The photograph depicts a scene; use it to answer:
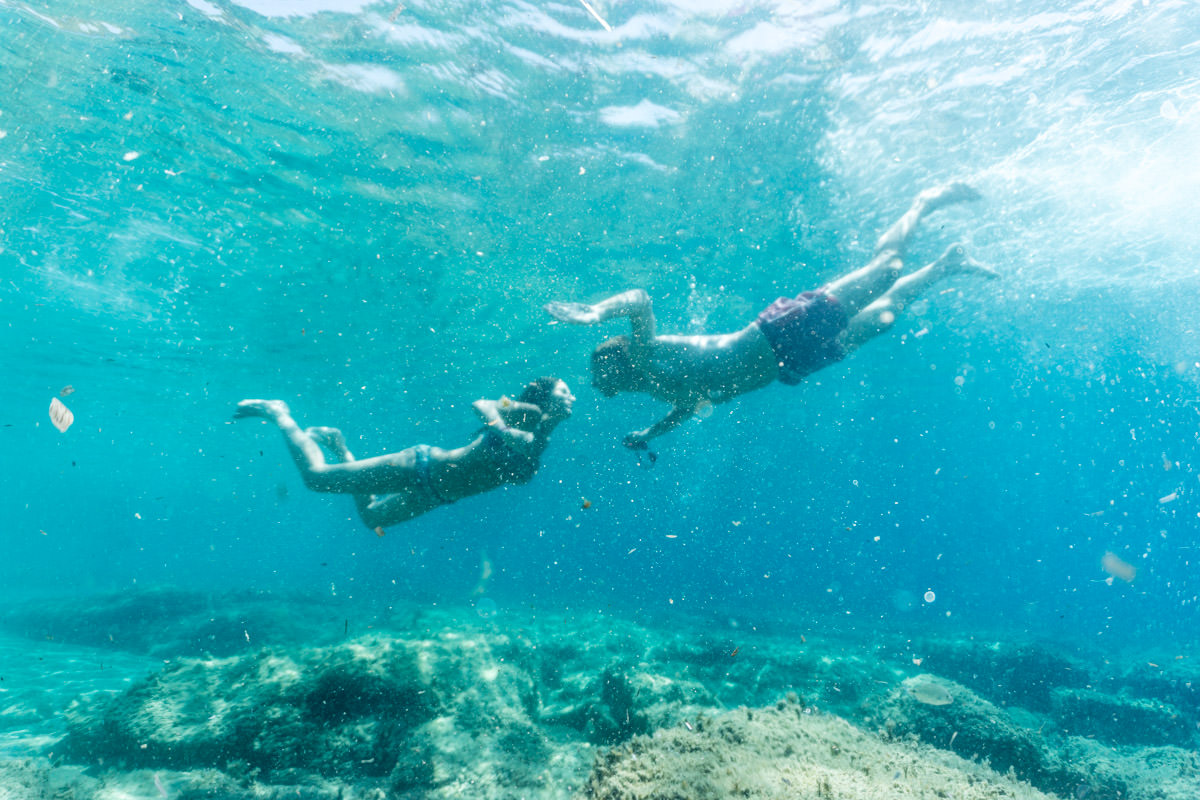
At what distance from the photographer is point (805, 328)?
21.4ft

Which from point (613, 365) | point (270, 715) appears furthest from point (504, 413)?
point (270, 715)

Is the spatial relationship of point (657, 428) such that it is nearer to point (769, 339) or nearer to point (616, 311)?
point (769, 339)

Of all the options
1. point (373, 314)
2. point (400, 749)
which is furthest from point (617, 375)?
point (373, 314)

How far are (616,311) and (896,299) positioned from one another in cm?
433

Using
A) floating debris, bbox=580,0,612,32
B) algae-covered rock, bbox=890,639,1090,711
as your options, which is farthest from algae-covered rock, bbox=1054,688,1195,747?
floating debris, bbox=580,0,612,32

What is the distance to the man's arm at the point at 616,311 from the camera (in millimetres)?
5426

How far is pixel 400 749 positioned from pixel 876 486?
108 m

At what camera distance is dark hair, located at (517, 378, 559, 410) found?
6289 mm

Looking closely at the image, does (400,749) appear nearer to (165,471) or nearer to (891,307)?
(891,307)

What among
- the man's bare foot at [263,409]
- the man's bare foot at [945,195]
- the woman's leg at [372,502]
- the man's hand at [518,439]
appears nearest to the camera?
the man's hand at [518,439]

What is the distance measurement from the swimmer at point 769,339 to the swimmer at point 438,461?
37.4 inches

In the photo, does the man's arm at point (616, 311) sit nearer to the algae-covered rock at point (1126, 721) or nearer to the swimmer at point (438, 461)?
the swimmer at point (438, 461)

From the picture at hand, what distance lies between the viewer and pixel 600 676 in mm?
10266

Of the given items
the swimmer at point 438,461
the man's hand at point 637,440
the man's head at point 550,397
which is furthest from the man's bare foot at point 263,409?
the man's hand at point 637,440
